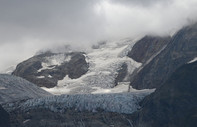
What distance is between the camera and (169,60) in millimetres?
165875

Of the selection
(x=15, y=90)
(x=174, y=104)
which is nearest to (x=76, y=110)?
(x=174, y=104)

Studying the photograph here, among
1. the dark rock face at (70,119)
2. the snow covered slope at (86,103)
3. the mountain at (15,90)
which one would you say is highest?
the mountain at (15,90)

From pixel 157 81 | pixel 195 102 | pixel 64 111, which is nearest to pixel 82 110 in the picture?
pixel 64 111

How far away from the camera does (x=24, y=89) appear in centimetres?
13088

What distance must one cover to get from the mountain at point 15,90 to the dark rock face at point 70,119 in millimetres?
13576

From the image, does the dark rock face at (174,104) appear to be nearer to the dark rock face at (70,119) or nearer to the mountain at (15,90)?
the dark rock face at (70,119)

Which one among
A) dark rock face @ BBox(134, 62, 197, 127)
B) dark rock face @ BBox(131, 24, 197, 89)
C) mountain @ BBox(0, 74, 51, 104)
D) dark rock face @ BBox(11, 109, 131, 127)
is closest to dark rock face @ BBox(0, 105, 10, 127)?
dark rock face @ BBox(11, 109, 131, 127)

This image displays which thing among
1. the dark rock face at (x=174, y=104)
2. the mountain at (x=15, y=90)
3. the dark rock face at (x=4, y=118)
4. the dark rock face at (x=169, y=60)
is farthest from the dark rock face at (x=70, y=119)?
the dark rock face at (x=169, y=60)

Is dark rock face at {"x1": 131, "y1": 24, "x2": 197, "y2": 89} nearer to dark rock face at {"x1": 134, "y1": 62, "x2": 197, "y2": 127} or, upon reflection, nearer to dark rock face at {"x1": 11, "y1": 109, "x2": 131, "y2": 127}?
dark rock face at {"x1": 134, "y1": 62, "x2": 197, "y2": 127}

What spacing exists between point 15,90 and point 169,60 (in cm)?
6003

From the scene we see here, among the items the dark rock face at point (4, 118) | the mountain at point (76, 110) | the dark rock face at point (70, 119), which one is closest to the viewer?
the dark rock face at point (70, 119)

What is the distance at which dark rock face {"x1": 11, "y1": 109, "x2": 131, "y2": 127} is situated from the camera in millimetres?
102188

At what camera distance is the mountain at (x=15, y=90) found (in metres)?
122

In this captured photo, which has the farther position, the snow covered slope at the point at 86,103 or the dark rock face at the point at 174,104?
the snow covered slope at the point at 86,103
